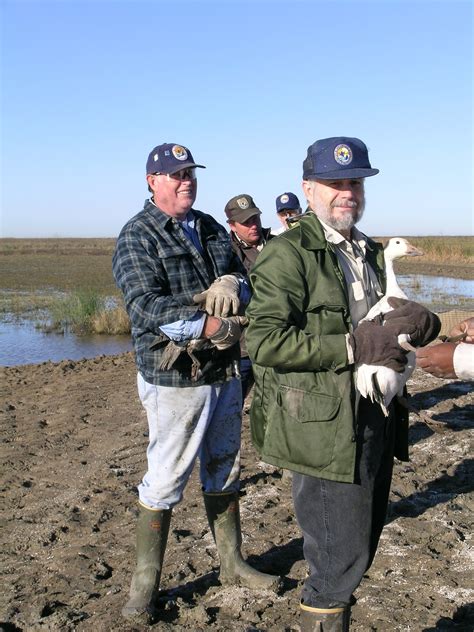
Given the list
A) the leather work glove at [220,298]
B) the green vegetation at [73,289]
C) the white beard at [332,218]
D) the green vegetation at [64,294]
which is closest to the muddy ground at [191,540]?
the white beard at [332,218]

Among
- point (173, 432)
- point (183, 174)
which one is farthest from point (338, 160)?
point (173, 432)

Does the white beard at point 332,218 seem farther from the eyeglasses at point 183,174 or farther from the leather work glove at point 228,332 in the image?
the eyeglasses at point 183,174

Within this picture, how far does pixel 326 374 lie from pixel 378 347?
236mm

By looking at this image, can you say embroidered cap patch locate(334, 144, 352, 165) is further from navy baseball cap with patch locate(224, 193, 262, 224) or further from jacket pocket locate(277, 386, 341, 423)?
navy baseball cap with patch locate(224, 193, 262, 224)

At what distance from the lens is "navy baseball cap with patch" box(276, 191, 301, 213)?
7492mm

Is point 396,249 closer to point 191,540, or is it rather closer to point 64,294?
point 191,540

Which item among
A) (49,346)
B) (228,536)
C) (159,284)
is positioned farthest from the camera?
(49,346)

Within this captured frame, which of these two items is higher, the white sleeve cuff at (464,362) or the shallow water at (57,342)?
the white sleeve cuff at (464,362)

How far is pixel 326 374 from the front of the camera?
2.92m

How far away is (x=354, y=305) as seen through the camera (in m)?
3.13

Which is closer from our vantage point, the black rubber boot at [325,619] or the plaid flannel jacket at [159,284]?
the black rubber boot at [325,619]

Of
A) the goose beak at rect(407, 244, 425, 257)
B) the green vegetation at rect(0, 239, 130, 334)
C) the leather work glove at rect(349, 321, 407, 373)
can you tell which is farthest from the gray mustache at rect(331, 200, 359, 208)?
the green vegetation at rect(0, 239, 130, 334)

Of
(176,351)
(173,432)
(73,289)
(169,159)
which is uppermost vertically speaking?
(169,159)

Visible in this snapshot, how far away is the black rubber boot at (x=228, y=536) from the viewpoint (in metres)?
4.13
